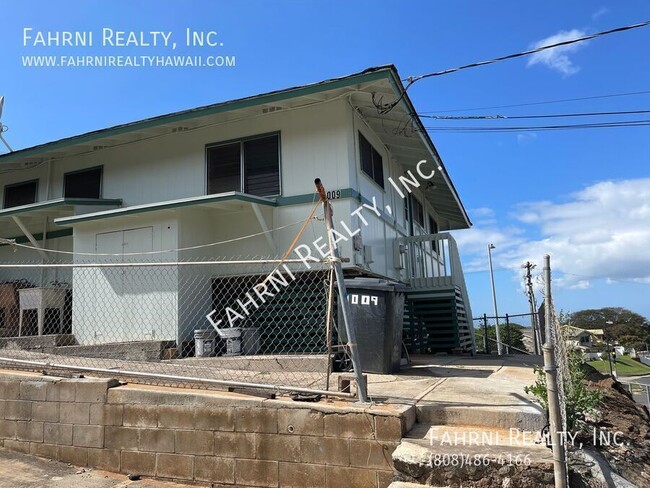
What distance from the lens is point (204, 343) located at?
7.89m

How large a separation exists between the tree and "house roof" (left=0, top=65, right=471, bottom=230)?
77778 mm

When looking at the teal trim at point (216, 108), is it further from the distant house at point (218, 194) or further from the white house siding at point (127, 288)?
the white house siding at point (127, 288)

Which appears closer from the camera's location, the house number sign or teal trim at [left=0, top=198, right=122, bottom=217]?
the house number sign

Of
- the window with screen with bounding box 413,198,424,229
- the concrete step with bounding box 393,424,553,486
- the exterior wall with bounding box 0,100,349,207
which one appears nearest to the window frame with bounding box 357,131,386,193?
the exterior wall with bounding box 0,100,349,207

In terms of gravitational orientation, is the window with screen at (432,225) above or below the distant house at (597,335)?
above

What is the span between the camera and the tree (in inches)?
3161

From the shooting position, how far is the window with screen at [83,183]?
10969mm

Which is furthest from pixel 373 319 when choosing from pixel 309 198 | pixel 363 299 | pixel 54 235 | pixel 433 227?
pixel 433 227

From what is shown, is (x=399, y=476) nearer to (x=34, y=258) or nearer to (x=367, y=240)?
(x=367, y=240)

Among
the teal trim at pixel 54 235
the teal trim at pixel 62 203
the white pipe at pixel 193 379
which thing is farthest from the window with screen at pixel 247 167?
the white pipe at pixel 193 379

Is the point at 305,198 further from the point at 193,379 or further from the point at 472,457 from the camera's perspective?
the point at 472,457

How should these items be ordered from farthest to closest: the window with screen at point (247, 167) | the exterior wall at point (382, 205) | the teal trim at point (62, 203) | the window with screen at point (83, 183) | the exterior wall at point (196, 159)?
the window with screen at point (83, 183), the teal trim at point (62, 203), the window with screen at point (247, 167), the exterior wall at point (382, 205), the exterior wall at point (196, 159)

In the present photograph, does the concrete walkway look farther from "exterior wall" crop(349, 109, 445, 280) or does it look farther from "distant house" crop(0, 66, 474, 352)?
"exterior wall" crop(349, 109, 445, 280)

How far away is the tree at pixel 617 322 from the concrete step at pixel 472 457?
83.6 m
